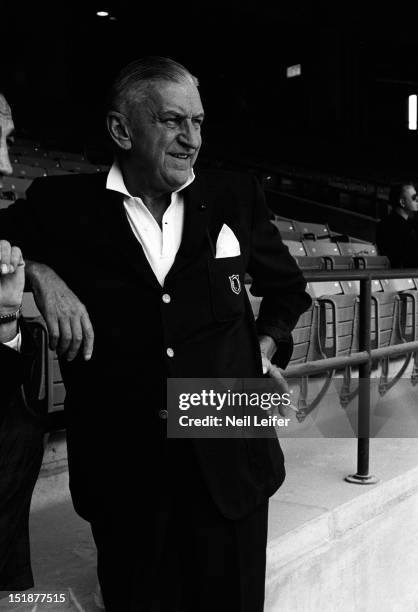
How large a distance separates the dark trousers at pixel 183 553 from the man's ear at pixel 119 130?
55 cm

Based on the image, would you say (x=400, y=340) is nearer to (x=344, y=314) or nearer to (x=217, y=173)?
(x=344, y=314)

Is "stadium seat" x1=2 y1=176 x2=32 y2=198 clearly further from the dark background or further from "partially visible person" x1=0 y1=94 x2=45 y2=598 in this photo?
"partially visible person" x1=0 y1=94 x2=45 y2=598

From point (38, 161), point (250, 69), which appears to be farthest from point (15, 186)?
point (250, 69)

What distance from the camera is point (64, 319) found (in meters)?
1.16

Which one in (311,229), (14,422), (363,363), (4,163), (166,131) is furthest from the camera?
(311,229)

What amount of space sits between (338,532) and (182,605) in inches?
32.7

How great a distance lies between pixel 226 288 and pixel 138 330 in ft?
0.57

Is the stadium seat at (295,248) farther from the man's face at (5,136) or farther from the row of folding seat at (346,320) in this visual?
the man's face at (5,136)

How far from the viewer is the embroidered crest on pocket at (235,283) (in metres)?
1.25

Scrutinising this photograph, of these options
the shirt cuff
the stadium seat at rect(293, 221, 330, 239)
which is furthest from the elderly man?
the stadium seat at rect(293, 221, 330, 239)

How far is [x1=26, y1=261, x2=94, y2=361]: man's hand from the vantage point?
3.80 ft

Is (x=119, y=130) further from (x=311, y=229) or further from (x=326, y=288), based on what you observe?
(x=311, y=229)

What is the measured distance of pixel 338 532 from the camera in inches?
79.9

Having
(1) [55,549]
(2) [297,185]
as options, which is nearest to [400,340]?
(1) [55,549]
